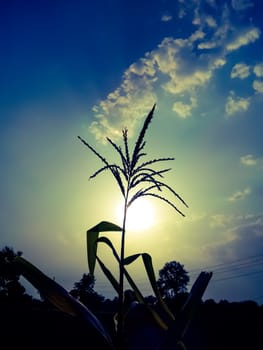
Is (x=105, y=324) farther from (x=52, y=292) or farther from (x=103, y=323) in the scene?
(x=52, y=292)

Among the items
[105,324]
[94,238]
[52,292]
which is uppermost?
[94,238]

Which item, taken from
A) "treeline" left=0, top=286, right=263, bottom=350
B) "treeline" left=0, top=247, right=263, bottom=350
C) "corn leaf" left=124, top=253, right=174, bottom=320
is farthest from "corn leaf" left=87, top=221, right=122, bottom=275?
"treeline" left=0, top=286, right=263, bottom=350

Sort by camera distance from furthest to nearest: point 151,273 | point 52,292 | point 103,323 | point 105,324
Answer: point 105,324 < point 103,323 < point 151,273 < point 52,292

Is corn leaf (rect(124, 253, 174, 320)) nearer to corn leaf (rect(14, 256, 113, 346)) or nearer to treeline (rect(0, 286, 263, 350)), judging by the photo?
corn leaf (rect(14, 256, 113, 346))

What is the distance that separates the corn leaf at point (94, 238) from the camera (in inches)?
45.2

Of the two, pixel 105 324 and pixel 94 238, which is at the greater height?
pixel 94 238

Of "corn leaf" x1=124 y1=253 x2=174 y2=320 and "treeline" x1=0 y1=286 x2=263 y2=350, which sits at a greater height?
"corn leaf" x1=124 y1=253 x2=174 y2=320

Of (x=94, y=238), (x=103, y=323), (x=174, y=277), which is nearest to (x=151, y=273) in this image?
(x=94, y=238)

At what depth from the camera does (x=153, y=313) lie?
1.10 metres

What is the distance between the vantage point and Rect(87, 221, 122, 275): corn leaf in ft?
3.76

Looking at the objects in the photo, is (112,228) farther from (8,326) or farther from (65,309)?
(8,326)

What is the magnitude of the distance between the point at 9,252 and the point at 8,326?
4880cm

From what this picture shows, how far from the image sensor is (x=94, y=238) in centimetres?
115

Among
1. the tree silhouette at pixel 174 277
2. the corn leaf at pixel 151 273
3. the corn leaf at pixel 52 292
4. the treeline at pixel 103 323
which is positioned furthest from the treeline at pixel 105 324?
the tree silhouette at pixel 174 277
